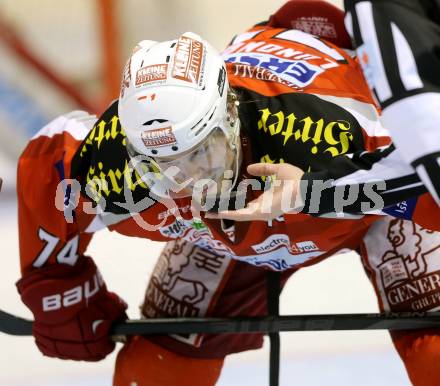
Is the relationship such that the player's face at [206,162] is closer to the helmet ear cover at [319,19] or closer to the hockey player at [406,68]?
the hockey player at [406,68]

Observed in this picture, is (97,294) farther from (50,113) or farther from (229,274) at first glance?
(50,113)

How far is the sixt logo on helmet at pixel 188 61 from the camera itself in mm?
1545

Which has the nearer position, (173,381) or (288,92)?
(288,92)

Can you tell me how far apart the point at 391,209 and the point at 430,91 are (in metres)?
0.31

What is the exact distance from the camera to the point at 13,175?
299 centimetres

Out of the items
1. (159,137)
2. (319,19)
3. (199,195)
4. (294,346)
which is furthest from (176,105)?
(294,346)

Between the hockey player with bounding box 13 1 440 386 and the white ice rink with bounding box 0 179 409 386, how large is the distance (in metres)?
0.22

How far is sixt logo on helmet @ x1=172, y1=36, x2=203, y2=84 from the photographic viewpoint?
1.54m

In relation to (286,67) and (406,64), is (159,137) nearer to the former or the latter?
(286,67)

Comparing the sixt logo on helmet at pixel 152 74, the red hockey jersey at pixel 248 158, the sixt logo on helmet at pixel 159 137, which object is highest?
the sixt logo on helmet at pixel 152 74

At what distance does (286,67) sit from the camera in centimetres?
174

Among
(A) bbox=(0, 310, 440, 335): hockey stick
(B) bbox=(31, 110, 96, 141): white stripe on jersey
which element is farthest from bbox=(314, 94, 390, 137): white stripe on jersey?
(B) bbox=(31, 110, 96, 141): white stripe on jersey

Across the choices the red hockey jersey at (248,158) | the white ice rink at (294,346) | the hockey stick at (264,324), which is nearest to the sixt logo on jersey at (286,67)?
the red hockey jersey at (248,158)

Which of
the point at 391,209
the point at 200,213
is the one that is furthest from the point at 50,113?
the point at 391,209
